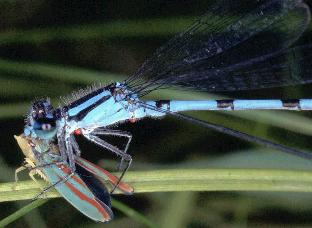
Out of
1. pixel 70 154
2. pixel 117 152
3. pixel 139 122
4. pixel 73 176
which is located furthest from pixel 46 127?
pixel 139 122

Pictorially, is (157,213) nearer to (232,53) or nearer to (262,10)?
(232,53)

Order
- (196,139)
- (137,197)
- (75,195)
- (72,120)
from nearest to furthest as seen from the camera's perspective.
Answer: (75,195)
(72,120)
(137,197)
(196,139)

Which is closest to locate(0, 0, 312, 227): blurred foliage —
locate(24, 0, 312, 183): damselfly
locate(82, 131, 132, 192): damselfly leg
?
locate(24, 0, 312, 183): damselfly

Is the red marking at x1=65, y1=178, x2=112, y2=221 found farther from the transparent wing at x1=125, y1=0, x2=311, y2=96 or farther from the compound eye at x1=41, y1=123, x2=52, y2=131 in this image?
the transparent wing at x1=125, y1=0, x2=311, y2=96

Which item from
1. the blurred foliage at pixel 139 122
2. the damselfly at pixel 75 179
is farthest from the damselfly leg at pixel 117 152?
the blurred foliage at pixel 139 122

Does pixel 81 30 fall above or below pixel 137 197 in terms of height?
above

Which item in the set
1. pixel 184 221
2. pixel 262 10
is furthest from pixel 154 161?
pixel 262 10

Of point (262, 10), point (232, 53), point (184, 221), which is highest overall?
point (262, 10)
